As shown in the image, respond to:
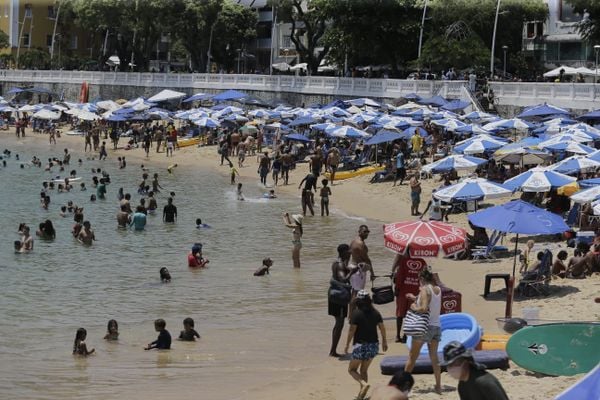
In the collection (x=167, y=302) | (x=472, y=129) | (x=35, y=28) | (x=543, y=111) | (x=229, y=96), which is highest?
(x=35, y=28)

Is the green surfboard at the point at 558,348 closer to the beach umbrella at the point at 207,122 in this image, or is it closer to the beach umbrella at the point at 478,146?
the beach umbrella at the point at 478,146

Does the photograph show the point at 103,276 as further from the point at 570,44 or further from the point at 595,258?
the point at 570,44

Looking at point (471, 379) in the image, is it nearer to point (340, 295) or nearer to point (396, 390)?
point (396, 390)

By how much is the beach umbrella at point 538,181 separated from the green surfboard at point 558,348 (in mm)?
10649

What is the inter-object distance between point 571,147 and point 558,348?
1665 cm

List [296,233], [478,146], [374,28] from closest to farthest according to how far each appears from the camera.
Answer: [296,233]
[478,146]
[374,28]

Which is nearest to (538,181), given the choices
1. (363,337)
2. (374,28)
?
(363,337)

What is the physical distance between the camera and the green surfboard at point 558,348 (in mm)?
11289

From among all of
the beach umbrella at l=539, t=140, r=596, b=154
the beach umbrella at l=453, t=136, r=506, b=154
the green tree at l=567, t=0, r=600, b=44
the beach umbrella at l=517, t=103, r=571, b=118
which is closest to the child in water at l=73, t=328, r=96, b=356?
the beach umbrella at l=539, t=140, r=596, b=154

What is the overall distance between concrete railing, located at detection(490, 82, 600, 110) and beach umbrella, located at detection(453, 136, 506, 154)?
8993 millimetres

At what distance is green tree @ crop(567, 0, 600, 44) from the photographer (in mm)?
48688

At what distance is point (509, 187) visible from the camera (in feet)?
72.4

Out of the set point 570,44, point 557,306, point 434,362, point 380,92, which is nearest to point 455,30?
point 380,92

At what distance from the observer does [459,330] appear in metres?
12.6
